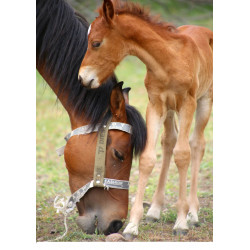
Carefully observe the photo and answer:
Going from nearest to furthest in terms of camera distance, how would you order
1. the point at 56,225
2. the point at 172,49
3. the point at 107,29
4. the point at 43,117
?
the point at 107,29
the point at 172,49
the point at 56,225
the point at 43,117

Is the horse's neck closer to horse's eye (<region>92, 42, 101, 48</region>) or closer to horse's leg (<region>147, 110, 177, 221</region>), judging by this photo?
horse's eye (<region>92, 42, 101, 48</region>)

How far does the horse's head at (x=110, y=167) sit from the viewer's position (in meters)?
3.00

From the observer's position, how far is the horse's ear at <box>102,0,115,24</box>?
2.70 m

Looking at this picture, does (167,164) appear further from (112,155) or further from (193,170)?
(112,155)

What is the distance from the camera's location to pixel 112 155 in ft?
9.93

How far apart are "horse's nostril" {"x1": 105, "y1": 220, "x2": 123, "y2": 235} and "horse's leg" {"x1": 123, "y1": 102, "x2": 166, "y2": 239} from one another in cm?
13

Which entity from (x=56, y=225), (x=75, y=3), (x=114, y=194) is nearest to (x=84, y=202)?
(x=114, y=194)

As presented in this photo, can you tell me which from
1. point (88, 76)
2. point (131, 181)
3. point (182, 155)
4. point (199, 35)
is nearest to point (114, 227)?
point (182, 155)

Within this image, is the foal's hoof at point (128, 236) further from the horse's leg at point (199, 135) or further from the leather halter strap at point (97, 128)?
the horse's leg at point (199, 135)

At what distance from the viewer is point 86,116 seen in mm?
3203

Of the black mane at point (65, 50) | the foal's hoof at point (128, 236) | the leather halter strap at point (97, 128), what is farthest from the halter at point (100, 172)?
the foal's hoof at point (128, 236)

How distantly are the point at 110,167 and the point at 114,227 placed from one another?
410mm

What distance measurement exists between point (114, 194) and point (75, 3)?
229 cm

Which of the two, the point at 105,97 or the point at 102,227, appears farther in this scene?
the point at 105,97
